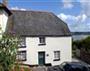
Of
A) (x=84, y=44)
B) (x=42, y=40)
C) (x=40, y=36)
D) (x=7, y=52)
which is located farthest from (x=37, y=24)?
(x=7, y=52)

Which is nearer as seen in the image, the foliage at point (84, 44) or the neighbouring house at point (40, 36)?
the neighbouring house at point (40, 36)

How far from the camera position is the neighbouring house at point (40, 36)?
1594 inches

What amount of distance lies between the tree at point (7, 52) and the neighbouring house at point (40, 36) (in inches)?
1053

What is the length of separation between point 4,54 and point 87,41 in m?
41.4

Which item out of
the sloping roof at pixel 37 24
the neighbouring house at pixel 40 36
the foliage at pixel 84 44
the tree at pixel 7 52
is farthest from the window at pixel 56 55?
the tree at pixel 7 52

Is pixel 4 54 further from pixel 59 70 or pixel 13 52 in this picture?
pixel 59 70

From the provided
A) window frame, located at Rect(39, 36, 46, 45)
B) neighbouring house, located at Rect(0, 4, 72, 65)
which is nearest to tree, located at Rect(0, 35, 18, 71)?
neighbouring house, located at Rect(0, 4, 72, 65)

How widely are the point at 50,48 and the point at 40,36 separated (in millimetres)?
2388

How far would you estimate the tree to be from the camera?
12.3m

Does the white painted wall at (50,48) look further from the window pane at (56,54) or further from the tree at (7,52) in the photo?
the tree at (7,52)

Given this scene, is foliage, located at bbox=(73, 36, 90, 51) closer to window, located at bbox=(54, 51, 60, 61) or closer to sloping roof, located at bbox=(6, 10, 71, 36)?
sloping roof, located at bbox=(6, 10, 71, 36)

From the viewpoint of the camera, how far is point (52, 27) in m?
43.7

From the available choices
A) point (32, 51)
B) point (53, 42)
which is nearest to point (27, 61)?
point (32, 51)

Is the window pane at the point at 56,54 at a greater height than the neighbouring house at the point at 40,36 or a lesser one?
lesser
